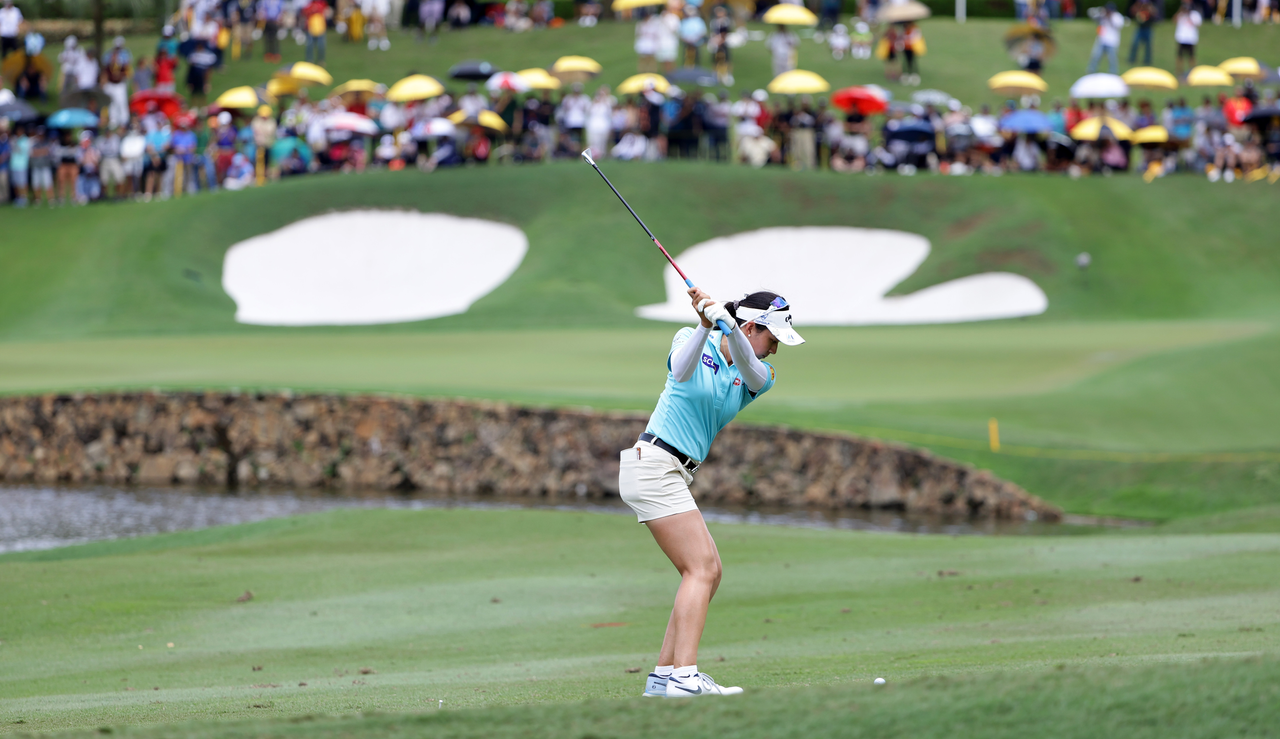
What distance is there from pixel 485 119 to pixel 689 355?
3838 centimetres

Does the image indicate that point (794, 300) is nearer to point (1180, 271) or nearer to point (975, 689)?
point (1180, 271)

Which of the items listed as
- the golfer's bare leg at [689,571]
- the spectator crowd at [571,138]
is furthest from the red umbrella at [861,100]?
the golfer's bare leg at [689,571]

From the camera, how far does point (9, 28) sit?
53.2 metres

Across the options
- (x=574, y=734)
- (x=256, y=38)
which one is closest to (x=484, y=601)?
(x=574, y=734)

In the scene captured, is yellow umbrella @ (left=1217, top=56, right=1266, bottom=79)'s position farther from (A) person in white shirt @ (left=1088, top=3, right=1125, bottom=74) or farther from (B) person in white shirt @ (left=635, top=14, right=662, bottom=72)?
(B) person in white shirt @ (left=635, top=14, right=662, bottom=72)

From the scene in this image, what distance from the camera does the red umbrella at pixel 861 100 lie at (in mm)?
43938

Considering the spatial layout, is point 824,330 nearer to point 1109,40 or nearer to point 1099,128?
point 1099,128

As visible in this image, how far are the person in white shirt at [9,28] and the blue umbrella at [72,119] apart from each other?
465 inches

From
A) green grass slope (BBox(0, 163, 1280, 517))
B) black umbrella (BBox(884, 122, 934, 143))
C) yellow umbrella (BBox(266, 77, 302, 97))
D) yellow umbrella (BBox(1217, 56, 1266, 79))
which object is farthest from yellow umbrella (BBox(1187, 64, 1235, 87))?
yellow umbrella (BBox(266, 77, 302, 97))

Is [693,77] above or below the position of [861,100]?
above

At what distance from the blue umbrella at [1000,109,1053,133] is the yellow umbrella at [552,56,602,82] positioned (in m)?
14.6

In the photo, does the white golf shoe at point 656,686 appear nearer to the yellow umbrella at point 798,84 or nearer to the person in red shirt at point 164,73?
the yellow umbrella at point 798,84

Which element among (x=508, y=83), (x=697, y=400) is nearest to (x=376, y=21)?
(x=508, y=83)

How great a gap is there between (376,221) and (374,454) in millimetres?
20885
